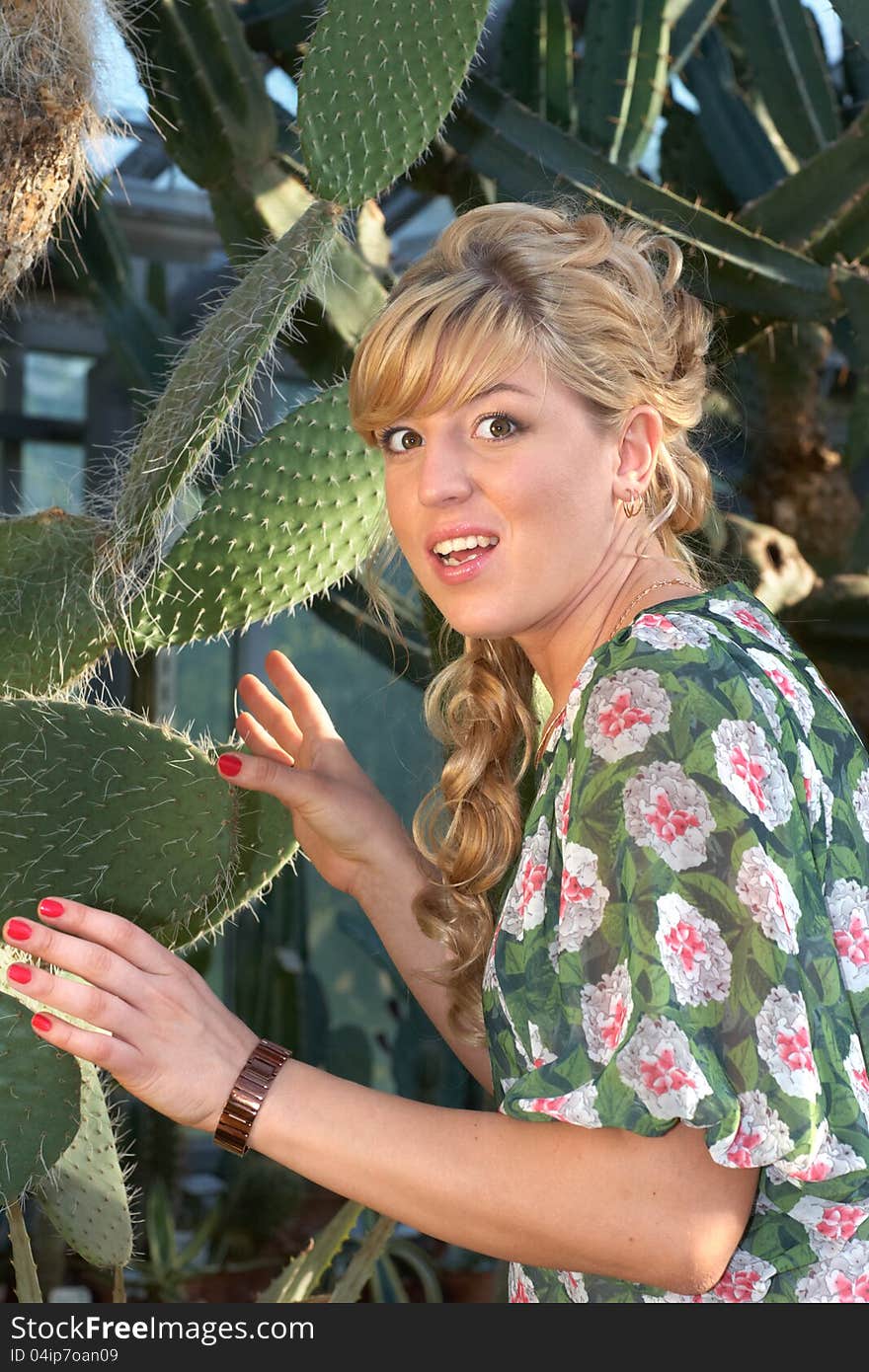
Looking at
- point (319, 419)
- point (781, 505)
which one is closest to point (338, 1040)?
point (781, 505)

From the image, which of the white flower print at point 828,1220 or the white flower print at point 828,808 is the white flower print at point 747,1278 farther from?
the white flower print at point 828,808

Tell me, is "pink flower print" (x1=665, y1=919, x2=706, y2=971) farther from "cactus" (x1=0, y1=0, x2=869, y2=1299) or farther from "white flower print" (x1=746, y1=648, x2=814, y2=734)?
"cactus" (x1=0, y1=0, x2=869, y2=1299)

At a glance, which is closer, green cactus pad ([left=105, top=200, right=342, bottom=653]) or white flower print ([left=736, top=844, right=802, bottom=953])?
white flower print ([left=736, top=844, right=802, bottom=953])

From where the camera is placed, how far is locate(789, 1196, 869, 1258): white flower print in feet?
2.58

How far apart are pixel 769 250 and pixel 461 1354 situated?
1.45 meters

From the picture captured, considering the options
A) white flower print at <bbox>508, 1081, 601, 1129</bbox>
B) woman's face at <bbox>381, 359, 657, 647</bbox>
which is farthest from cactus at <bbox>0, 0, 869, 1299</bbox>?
white flower print at <bbox>508, 1081, 601, 1129</bbox>

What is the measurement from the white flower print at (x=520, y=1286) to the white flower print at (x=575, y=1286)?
5cm

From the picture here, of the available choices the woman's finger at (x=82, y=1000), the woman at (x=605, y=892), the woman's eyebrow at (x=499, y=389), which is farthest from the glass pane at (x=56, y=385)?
the woman's finger at (x=82, y=1000)

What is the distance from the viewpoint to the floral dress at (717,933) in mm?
707

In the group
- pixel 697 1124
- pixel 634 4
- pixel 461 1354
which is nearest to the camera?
pixel 697 1124

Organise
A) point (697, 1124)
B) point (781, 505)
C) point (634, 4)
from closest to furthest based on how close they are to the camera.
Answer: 1. point (697, 1124)
2. point (634, 4)
3. point (781, 505)

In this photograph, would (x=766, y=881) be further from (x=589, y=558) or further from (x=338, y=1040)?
(x=338, y=1040)

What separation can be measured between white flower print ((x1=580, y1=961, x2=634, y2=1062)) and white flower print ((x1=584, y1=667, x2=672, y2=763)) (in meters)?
0.11

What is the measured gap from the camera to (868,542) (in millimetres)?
2154
